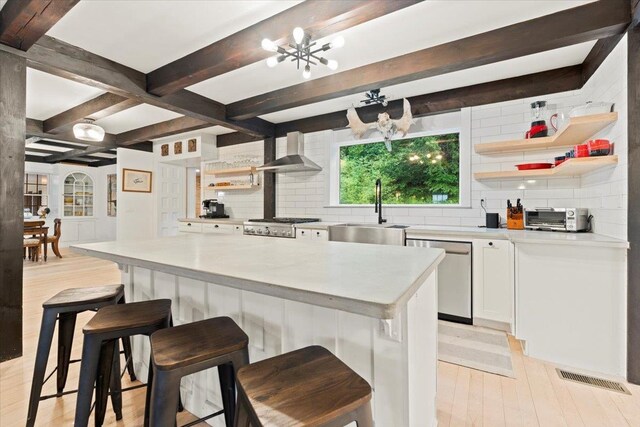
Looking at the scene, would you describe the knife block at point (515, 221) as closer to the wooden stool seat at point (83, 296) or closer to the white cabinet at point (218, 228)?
the wooden stool seat at point (83, 296)

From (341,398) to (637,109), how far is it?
2.56 m

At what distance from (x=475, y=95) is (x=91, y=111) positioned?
4.69 metres

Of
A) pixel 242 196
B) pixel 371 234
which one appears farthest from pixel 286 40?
pixel 242 196

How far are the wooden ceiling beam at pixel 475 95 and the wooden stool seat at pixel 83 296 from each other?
3291 millimetres

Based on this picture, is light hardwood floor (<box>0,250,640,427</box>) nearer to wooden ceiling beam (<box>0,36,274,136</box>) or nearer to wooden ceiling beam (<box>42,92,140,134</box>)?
wooden ceiling beam (<box>0,36,274,136</box>)

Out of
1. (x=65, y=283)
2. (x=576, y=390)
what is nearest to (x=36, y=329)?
(x=65, y=283)

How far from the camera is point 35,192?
25.6 feet

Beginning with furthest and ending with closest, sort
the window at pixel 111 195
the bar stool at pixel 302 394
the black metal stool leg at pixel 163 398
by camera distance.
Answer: the window at pixel 111 195 < the black metal stool leg at pixel 163 398 < the bar stool at pixel 302 394

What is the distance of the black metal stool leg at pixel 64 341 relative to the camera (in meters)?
1.65

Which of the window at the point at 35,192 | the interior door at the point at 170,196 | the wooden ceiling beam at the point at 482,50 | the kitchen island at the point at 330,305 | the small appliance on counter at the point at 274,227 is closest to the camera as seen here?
the kitchen island at the point at 330,305

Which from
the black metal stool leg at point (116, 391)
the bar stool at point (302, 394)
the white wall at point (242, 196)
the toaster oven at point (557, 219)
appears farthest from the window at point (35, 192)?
the toaster oven at point (557, 219)

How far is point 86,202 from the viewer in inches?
332

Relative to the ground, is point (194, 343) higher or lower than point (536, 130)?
lower

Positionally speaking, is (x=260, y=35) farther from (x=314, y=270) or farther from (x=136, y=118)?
(x=136, y=118)
